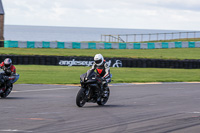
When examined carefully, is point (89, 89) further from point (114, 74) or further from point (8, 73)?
point (114, 74)

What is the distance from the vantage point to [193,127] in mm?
8828

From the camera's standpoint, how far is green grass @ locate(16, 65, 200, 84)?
2484 centimetres

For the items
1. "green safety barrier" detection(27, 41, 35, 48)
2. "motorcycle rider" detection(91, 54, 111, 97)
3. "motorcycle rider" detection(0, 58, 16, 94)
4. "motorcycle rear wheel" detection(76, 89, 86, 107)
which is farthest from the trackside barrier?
"motorcycle rear wheel" detection(76, 89, 86, 107)

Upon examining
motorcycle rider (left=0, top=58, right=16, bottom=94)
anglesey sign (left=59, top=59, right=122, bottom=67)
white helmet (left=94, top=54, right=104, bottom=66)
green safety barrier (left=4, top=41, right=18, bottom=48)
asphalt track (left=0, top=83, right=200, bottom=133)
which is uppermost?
green safety barrier (left=4, top=41, right=18, bottom=48)

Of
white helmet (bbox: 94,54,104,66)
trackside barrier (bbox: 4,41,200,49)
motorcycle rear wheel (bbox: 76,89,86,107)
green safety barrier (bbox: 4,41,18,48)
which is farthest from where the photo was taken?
trackside barrier (bbox: 4,41,200,49)

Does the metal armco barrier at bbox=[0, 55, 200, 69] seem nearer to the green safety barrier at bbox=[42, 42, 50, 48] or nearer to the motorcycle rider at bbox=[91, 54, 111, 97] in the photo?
the green safety barrier at bbox=[42, 42, 50, 48]

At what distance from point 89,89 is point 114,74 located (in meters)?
16.6

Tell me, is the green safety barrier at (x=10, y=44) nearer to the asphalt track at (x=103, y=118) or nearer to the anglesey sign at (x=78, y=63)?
the anglesey sign at (x=78, y=63)

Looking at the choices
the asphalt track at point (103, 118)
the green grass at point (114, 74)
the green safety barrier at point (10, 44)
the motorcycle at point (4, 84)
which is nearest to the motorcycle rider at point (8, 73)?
the motorcycle at point (4, 84)

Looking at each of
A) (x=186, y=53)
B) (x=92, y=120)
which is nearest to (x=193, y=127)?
(x=92, y=120)

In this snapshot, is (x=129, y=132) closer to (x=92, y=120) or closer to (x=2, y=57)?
(x=92, y=120)

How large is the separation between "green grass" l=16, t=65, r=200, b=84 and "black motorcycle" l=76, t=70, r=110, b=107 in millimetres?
10796

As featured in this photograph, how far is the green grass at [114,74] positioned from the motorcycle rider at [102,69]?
34.1 ft

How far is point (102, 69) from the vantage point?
1319 centimetres
